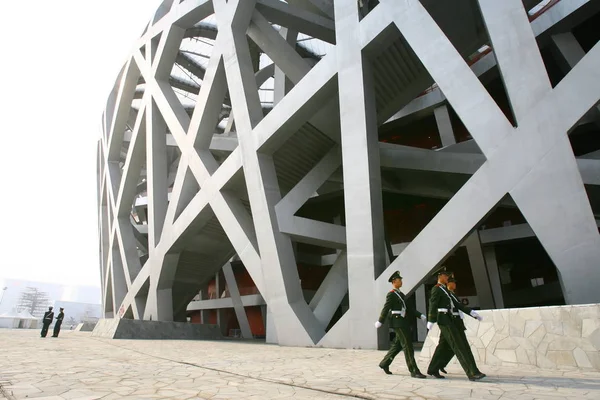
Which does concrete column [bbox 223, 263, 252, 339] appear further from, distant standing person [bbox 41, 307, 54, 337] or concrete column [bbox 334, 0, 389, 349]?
concrete column [bbox 334, 0, 389, 349]

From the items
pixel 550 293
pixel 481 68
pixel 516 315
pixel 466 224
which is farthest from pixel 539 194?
pixel 550 293

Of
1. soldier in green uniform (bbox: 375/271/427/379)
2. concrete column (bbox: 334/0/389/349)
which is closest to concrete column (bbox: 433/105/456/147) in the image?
Result: concrete column (bbox: 334/0/389/349)

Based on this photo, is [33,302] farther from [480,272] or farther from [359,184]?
[359,184]

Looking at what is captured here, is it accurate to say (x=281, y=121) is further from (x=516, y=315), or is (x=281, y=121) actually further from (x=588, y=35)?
(x=588, y=35)

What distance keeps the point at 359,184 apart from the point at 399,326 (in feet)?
16.8

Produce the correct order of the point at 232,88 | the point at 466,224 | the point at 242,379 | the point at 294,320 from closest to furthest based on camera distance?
the point at 242,379
the point at 466,224
the point at 294,320
the point at 232,88

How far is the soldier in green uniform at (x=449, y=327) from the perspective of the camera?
480 centimetres

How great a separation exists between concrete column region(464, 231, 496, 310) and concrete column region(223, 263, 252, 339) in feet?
53.2

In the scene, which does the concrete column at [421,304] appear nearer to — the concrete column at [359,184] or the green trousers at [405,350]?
the concrete column at [359,184]

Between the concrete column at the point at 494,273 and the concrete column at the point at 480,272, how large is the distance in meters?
0.44

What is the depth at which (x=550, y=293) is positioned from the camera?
67.5 ft

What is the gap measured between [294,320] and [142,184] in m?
28.6

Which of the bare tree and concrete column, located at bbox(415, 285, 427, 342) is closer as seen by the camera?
concrete column, located at bbox(415, 285, 427, 342)

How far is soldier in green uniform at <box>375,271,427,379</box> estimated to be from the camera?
513 cm
